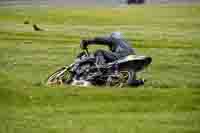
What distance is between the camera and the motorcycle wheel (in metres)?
2.97

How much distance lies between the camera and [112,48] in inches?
120

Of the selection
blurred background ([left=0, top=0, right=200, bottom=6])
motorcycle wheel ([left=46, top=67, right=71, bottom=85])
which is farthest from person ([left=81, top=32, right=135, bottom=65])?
blurred background ([left=0, top=0, right=200, bottom=6])

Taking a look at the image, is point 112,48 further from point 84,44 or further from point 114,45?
point 84,44

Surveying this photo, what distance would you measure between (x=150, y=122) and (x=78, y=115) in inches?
21.0

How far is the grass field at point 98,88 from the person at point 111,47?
0.30 ft

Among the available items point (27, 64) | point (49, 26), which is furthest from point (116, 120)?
point (49, 26)

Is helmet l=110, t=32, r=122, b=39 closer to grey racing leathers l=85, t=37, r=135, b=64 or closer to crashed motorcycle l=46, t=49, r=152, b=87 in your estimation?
grey racing leathers l=85, t=37, r=135, b=64

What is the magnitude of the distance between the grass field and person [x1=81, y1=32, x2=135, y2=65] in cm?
9

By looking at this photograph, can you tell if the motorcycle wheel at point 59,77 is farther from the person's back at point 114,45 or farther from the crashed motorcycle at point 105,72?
the person's back at point 114,45

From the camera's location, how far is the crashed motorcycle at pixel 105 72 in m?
2.88

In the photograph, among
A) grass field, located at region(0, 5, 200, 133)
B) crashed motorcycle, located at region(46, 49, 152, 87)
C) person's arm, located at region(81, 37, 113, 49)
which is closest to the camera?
grass field, located at region(0, 5, 200, 133)

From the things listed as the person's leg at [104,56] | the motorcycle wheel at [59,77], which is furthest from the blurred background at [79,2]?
the motorcycle wheel at [59,77]

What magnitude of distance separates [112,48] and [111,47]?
0.06 ft

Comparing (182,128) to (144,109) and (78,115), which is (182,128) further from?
(78,115)
